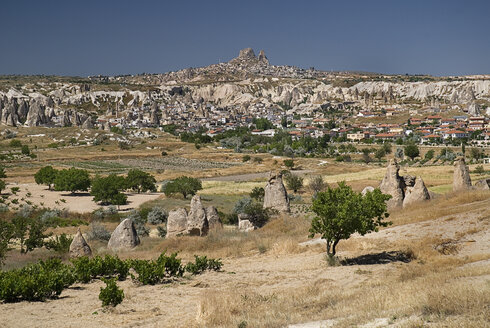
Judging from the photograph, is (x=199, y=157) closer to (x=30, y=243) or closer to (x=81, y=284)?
(x=30, y=243)

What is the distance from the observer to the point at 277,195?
2809cm

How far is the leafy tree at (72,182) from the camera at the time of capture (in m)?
54.7

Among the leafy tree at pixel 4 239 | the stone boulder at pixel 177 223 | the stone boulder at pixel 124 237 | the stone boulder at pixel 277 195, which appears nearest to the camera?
the leafy tree at pixel 4 239

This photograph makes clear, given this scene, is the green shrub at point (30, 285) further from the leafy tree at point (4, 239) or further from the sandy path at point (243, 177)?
the sandy path at point (243, 177)

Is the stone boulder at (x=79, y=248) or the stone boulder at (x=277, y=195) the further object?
the stone boulder at (x=277, y=195)

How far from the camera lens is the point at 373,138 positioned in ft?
455

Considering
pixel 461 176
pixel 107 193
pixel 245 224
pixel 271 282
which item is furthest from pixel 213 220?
pixel 107 193

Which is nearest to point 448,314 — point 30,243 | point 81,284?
point 81,284

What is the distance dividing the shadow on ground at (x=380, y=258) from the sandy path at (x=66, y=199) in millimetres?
32154

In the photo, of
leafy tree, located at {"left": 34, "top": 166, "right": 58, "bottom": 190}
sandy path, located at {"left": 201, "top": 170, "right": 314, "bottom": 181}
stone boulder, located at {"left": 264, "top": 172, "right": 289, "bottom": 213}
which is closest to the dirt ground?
stone boulder, located at {"left": 264, "top": 172, "right": 289, "bottom": 213}

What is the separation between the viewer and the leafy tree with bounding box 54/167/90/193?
54688 millimetres

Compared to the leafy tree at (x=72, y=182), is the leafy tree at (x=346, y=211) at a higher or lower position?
higher

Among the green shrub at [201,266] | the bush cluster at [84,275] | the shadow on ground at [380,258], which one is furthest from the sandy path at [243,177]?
the bush cluster at [84,275]

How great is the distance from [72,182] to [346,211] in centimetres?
4586
